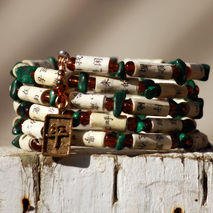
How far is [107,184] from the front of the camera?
4.35ft

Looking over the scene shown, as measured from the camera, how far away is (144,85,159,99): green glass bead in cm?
141

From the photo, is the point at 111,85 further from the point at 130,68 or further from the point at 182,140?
the point at 182,140

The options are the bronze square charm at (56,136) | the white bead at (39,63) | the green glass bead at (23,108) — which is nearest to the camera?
the bronze square charm at (56,136)

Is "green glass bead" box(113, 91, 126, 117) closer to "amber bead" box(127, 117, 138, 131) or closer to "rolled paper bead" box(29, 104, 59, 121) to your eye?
"amber bead" box(127, 117, 138, 131)

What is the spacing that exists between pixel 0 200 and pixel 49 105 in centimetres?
32

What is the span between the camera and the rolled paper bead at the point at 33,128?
4.65 feet

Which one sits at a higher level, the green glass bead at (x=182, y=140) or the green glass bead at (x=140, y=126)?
the green glass bead at (x=140, y=126)

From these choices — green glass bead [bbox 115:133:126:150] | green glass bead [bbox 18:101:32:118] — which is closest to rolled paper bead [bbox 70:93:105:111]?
green glass bead [bbox 115:133:126:150]

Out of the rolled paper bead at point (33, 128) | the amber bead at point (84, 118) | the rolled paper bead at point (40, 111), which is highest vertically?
the rolled paper bead at point (40, 111)

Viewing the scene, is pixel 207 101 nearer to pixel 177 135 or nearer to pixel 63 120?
pixel 177 135

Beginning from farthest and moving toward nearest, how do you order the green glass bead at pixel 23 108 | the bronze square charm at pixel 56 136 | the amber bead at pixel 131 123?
the green glass bead at pixel 23 108, the amber bead at pixel 131 123, the bronze square charm at pixel 56 136

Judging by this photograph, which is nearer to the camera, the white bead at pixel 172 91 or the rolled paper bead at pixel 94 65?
the rolled paper bead at pixel 94 65

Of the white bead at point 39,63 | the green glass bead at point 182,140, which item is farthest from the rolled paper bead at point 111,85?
the white bead at point 39,63

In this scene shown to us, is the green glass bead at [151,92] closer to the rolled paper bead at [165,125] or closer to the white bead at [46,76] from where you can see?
the rolled paper bead at [165,125]
